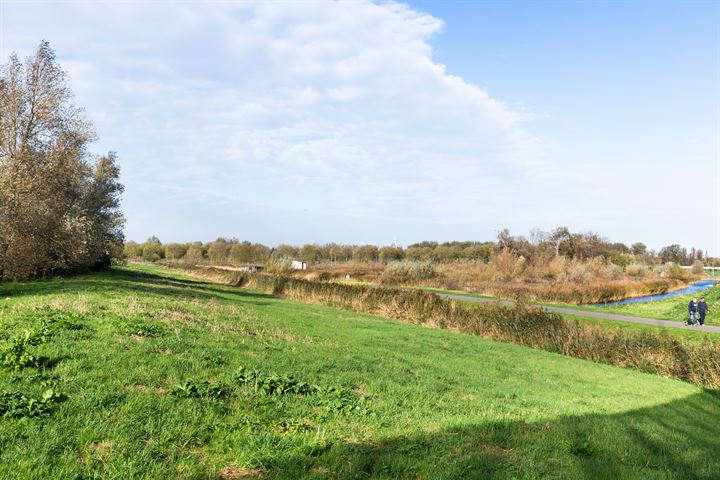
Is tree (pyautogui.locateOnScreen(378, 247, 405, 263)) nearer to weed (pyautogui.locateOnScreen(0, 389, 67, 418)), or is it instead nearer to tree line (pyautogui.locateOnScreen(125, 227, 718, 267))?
tree line (pyautogui.locateOnScreen(125, 227, 718, 267))

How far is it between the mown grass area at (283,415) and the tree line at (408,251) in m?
61.8

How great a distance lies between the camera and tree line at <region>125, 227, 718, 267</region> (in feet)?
267

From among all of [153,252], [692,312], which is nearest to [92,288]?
[692,312]

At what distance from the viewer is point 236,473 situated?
4.36m

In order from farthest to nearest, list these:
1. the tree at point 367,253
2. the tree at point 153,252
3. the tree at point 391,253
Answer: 1. the tree at point 153,252
2. the tree at point 367,253
3. the tree at point 391,253

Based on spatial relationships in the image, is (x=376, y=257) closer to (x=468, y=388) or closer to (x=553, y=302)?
(x=553, y=302)

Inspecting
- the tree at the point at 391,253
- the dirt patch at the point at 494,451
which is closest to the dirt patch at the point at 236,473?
the dirt patch at the point at 494,451

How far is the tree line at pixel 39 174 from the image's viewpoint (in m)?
23.0

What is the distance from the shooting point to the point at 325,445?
501 cm

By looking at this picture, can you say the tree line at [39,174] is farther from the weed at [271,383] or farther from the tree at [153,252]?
the tree at [153,252]

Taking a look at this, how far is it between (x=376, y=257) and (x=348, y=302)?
72.3m

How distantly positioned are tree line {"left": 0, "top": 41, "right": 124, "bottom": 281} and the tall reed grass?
1658 cm

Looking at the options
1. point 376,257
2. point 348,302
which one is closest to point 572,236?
point 376,257

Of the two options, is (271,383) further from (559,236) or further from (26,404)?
(559,236)
